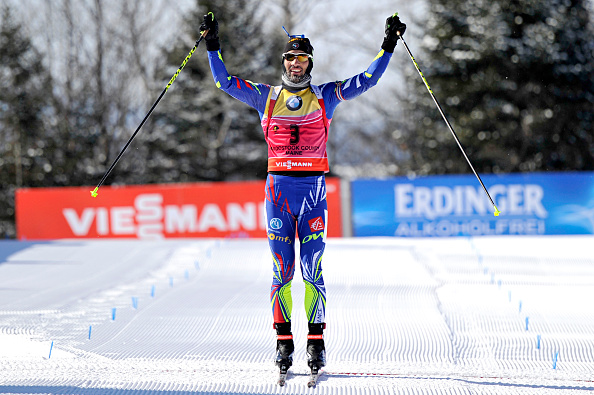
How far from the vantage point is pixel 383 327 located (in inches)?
156

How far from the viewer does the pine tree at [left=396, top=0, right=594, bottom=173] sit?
16.9 metres

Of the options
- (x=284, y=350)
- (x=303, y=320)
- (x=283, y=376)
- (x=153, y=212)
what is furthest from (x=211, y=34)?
(x=153, y=212)

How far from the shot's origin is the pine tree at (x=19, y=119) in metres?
17.7

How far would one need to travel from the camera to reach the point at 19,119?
719 inches

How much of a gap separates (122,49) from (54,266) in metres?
16.2

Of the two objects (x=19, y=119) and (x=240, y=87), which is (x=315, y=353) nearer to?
(x=240, y=87)

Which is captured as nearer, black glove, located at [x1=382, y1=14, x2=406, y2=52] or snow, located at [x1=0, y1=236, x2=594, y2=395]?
snow, located at [x1=0, y1=236, x2=594, y2=395]

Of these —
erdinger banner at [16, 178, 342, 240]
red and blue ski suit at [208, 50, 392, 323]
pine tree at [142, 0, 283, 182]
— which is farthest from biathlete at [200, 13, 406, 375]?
pine tree at [142, 0, 283, 182]

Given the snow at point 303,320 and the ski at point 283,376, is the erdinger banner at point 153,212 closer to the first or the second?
the snow at point 303,320

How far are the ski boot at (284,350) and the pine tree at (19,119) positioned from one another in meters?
16.2

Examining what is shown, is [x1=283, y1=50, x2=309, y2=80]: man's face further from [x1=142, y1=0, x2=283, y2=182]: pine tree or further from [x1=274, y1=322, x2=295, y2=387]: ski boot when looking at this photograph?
[x1=142, y1=0, x2=283, y2=182]: pine tree

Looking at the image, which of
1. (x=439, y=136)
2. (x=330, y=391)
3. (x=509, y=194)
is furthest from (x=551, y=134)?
(x=330, y=391)

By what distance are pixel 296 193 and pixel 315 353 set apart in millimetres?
760

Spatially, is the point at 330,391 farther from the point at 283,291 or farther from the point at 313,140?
the point at 313,140
